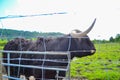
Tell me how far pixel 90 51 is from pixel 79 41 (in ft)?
1.19

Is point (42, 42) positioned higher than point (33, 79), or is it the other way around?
point (42, 42)

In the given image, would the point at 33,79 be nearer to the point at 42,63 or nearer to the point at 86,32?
the point at 42,63

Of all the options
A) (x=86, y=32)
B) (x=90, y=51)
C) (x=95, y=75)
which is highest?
(x=86, y=32)

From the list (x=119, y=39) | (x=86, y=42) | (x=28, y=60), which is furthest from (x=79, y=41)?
(x=28, y=60)

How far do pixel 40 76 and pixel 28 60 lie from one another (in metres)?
0.55

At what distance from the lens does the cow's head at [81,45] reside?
689 centimetres

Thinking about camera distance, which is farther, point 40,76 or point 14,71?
point 14,71

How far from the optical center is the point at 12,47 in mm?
8453

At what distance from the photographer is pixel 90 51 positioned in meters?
6.89

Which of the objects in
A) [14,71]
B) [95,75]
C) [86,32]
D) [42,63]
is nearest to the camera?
[86,32]

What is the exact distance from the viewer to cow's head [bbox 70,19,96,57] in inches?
271

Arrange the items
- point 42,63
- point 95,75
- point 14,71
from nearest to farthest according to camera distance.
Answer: point 42,63
point 14,71
point 95,75

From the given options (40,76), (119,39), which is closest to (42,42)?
(40,76)

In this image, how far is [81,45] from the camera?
22.9 feet
